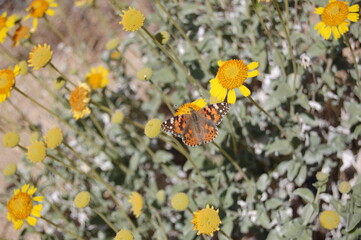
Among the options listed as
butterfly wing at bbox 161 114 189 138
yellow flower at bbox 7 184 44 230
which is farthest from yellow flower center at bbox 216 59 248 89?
yellow flower at bbox 7 184 44 230

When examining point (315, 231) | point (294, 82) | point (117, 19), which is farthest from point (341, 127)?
point (117, 19)

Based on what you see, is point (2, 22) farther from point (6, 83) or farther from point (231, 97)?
point (231, 97)

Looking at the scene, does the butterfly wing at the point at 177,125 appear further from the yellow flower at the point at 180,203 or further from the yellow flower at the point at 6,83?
the yellow flower at the point at 6,83

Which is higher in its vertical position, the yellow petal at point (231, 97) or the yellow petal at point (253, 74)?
the yellow petal at point (253, 74)

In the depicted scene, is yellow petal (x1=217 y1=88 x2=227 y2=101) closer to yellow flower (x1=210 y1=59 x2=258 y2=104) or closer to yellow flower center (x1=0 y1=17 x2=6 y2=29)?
yellow flower (x1=210 y1=59 x2=258 y2=104)

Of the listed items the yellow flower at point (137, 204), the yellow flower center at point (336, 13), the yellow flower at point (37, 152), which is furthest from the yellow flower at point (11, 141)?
the yellow flower center at point (336, 13)
